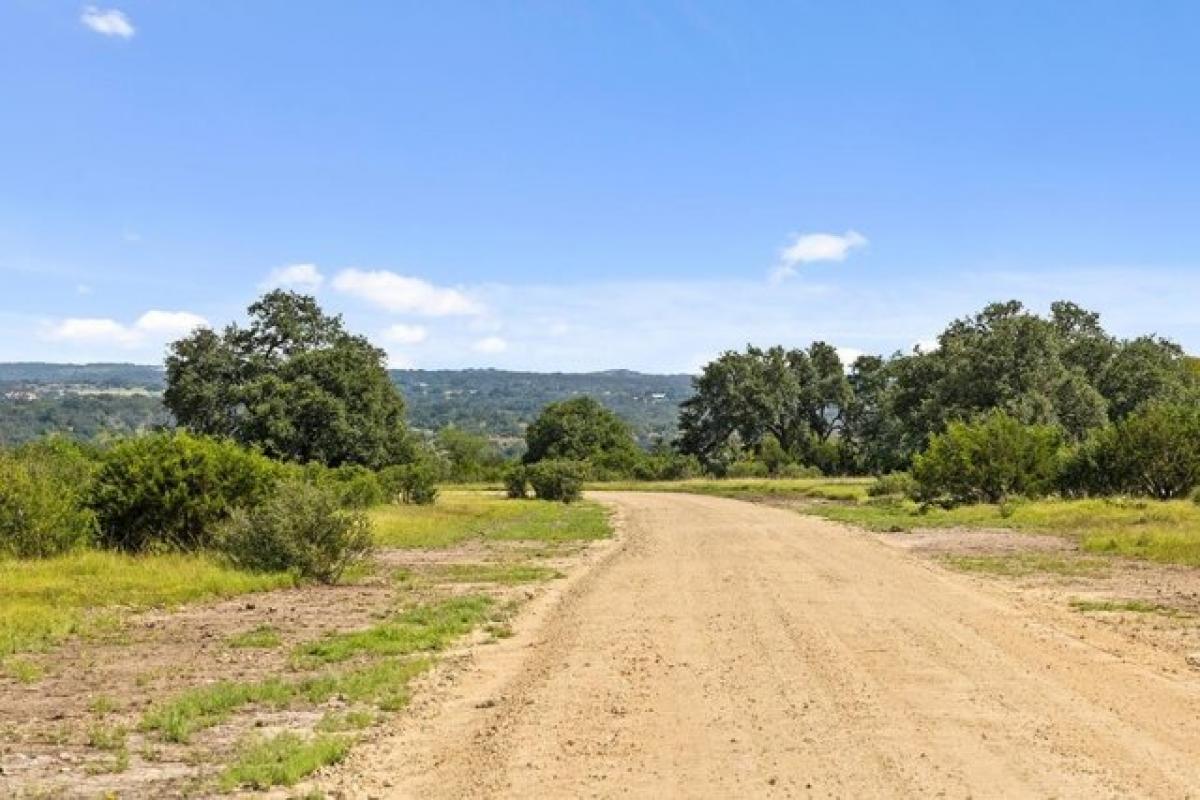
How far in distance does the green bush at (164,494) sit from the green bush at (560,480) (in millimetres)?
34244

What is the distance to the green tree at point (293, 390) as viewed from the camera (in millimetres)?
59062

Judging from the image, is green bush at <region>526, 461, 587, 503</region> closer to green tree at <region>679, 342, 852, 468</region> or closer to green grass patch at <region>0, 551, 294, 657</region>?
green grass patch at <region>0, 551, 294, 657</region>

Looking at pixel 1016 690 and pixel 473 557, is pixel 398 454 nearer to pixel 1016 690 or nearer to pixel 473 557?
pixel 473 557

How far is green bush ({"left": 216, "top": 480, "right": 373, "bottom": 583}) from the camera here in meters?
20.6

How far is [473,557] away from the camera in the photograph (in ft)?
86.5

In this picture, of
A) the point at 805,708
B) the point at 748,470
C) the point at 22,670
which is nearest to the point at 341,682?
the point at 22,670

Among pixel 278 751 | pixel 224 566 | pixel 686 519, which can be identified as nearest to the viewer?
pixel 278 751

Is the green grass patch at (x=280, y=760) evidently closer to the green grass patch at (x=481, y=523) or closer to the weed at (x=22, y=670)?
the weed at (x=22, y=670)

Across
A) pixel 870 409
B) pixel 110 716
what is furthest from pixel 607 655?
pixel 870 409

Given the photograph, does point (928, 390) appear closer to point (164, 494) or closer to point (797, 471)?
point (797, 471)

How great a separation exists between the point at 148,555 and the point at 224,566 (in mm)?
2199

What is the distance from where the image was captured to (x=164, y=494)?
23.4 m

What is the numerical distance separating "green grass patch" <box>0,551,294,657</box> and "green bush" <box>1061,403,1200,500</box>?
35043 millimetres

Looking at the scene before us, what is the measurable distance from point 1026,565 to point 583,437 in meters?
84.9
